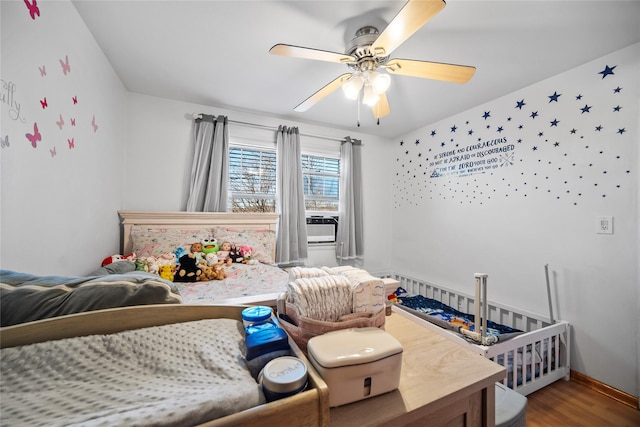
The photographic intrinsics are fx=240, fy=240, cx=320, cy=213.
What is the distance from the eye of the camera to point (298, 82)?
2064mm

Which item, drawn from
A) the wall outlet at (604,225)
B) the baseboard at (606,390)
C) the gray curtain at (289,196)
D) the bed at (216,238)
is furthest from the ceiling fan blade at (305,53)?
the baseboard at (606,390)

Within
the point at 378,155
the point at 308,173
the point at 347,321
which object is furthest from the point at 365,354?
the point at 378,155

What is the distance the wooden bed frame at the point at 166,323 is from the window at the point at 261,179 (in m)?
2.27

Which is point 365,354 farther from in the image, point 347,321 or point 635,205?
point 635,205

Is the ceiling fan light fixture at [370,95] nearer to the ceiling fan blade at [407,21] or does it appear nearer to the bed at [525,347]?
the ceiling fan blade at [407,21]

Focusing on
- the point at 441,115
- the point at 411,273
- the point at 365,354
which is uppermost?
the point at 441,115

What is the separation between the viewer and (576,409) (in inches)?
59.0

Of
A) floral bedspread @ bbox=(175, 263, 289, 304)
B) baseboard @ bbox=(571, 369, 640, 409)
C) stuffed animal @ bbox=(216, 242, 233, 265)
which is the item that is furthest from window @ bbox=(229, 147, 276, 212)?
baseboard @ bbox=(571, 369, 640, 409)

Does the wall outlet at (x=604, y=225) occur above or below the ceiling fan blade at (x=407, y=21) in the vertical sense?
below

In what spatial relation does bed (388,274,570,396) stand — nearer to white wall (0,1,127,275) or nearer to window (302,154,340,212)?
white wall (0,1,127,275)

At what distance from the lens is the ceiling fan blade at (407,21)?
3.14 ft

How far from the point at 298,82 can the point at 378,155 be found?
179cm

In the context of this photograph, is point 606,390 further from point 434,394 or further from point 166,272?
point 166,272

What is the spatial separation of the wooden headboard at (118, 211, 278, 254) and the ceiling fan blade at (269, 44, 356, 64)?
1.72 m
